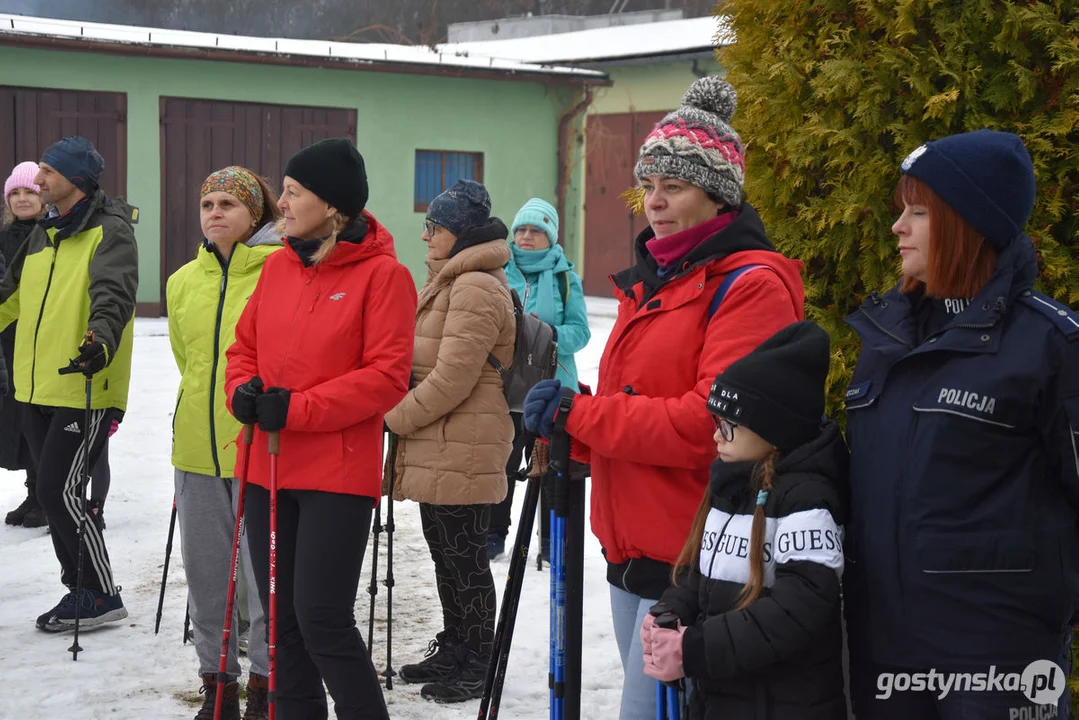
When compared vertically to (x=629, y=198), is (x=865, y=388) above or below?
below

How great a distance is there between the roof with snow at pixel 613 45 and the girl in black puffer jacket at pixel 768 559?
1706 cm

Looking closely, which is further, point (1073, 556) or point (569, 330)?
point (569, 330)

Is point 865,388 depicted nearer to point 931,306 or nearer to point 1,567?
point 931,306

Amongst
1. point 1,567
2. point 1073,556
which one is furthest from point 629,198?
point 1,567

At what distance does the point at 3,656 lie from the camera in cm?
515

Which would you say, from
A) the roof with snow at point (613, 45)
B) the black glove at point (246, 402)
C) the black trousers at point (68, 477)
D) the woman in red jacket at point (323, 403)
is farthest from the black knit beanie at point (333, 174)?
the roof with snow at point (613, 45)

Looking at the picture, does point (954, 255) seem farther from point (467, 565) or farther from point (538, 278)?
point (538, 278)

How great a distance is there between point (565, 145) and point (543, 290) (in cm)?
1393

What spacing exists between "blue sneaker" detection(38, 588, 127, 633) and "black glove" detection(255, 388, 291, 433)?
2415 mm

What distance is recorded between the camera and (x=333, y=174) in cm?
385

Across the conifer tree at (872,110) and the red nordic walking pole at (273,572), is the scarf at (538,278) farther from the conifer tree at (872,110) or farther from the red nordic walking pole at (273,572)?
the red nordic walking pole at (273,572)

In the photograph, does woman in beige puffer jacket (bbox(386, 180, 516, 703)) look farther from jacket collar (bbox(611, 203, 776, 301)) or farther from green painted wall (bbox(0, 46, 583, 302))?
green painted wall (bbox(0, 46, 583, 302))

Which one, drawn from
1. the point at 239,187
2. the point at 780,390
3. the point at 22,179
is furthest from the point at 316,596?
the point at 22,179

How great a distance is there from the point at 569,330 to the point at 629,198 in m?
2.51
